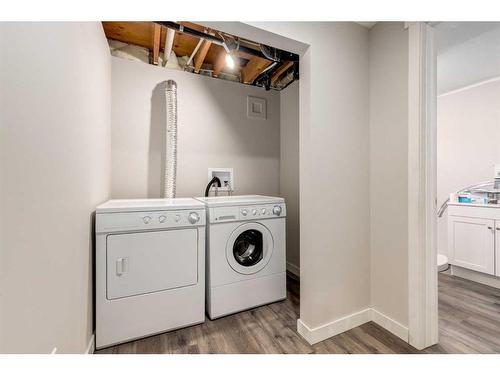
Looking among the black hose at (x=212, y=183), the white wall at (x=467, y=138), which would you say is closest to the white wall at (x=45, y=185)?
the black hose at (x=212, y=183)

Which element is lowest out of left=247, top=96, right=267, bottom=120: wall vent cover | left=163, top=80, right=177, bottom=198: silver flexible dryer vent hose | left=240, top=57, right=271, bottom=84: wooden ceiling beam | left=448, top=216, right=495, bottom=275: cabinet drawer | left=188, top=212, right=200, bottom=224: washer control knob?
left=448, top=216, right=495, bottom=275: cabinet drawer

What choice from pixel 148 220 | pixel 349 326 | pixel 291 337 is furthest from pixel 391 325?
pixel 148 220

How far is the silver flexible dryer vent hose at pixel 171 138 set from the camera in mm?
2197

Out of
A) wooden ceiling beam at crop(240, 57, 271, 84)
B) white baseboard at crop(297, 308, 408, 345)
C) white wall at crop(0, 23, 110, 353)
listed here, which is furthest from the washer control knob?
wooden ceiling beam at crop(240, 57, 271, 84)

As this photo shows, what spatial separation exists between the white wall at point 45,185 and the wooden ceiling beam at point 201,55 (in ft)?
3.39

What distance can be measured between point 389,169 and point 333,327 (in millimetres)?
1168

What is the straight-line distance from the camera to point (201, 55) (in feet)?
7.39

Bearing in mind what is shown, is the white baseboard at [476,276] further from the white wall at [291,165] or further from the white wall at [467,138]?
the white wall at [291,165]

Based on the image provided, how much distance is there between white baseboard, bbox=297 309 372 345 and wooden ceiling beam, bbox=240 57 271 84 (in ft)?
7.83

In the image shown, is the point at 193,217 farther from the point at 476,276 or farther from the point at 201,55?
the point at 476,276

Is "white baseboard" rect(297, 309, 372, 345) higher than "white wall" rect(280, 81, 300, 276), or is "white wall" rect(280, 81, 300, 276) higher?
"white wall" rect(280, 81, 300, 276)

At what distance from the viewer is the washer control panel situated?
1438 mm

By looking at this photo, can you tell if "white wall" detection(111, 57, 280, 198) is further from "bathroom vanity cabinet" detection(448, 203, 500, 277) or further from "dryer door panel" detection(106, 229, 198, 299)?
"bathroom vanity cabinet" detection(448, 203, 500, 277)
